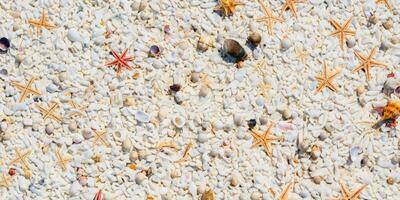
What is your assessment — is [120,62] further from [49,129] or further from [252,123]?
[252,123]

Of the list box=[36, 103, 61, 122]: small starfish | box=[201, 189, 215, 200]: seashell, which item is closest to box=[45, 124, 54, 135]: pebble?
box=[36, 103, 61, 122]: small starfish

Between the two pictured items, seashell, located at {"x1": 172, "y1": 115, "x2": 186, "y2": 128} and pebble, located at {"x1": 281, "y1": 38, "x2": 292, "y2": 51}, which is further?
pebble, located at {"x1": 281, "y1": 38, "x2": 292, "y2": 51}

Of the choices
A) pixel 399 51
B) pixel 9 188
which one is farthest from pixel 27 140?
pixel 399 51

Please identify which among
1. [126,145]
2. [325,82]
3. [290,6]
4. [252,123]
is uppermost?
[290,6]

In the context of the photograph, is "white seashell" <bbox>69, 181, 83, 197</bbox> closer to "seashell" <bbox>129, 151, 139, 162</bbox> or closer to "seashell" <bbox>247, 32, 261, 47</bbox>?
"seashell" <bbox>129, 151, 139, 162</bbox>

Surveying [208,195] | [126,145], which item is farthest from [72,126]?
[208,195]

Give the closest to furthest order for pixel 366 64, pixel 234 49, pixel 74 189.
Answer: pixel 74 189, pixel 234 49, pixel 366 64

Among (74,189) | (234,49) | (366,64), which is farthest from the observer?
(366,64)

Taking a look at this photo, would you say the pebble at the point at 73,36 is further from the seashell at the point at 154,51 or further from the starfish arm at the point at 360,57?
the starfish arm at the point at 360,57
